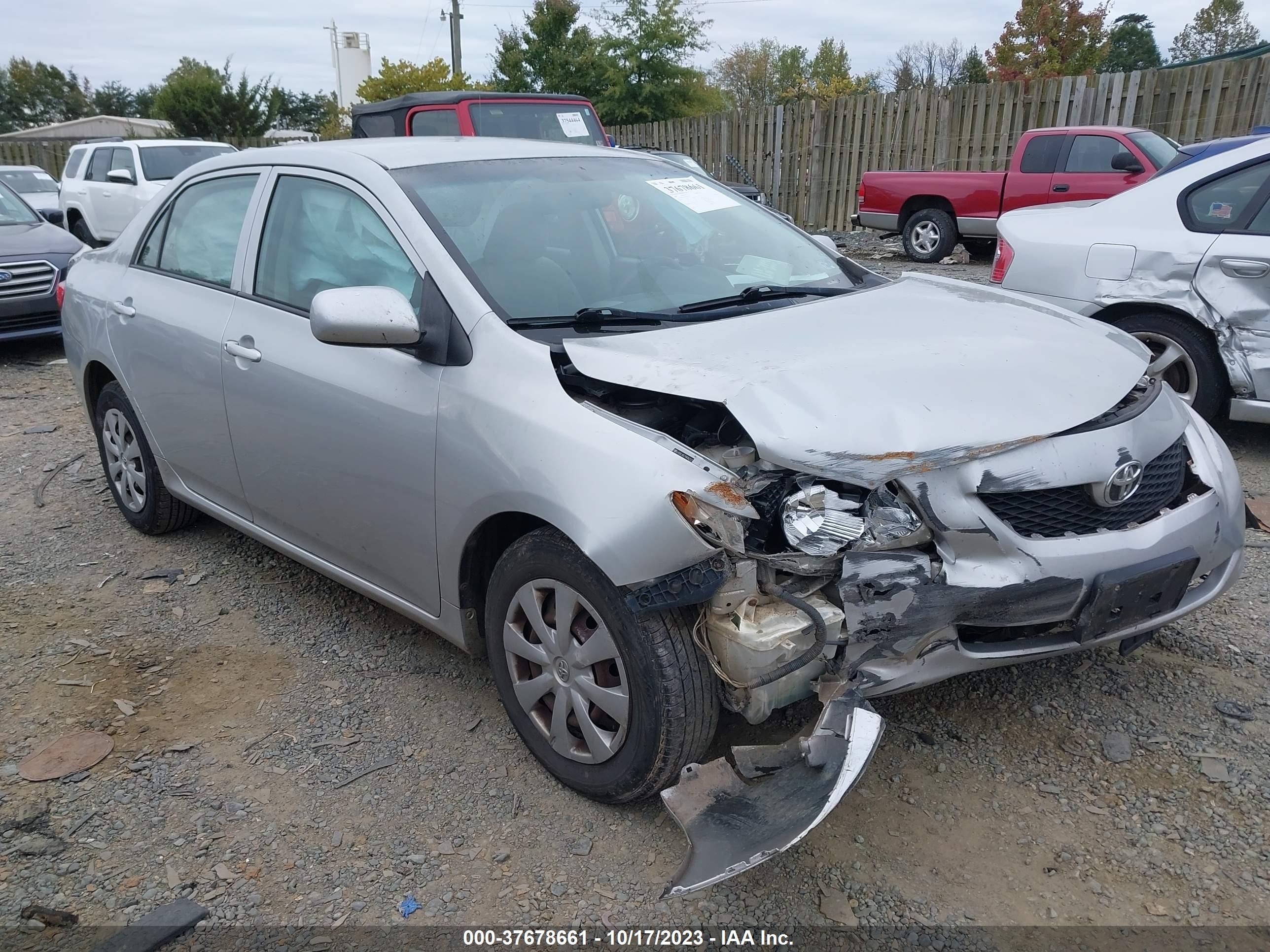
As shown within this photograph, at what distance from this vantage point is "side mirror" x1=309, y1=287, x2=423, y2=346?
268 centimetres

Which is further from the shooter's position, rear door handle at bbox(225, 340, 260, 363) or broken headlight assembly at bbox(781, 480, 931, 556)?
rear door handle at bbox(225, 340, 260, 363)

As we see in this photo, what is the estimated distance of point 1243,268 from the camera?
15.9ft

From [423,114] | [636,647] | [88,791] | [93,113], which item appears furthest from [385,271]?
[93,113]

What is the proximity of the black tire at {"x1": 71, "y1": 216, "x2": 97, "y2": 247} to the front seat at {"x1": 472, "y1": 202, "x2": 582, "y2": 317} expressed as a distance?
1435 centimetres

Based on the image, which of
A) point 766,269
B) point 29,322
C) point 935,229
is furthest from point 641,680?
point 935,229

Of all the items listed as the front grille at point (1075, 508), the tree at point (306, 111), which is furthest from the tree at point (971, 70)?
the front grille at point (1075, 508)

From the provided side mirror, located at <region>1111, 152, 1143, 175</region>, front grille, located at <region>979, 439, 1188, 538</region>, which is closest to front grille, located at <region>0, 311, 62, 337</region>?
front grille, located at <region>979, 439, 1188, 538</region>

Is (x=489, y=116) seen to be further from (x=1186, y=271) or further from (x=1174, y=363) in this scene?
(x=1174, y=363)

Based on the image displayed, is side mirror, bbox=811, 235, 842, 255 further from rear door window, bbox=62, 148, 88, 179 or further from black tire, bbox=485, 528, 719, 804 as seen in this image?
rear door window, bbox=62, 148, 88, 179

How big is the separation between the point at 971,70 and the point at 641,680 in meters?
49.5

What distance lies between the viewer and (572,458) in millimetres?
2391

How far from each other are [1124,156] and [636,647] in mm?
10355

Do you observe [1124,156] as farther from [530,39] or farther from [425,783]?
[530,39]

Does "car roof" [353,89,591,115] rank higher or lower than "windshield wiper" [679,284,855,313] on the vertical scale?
higher
